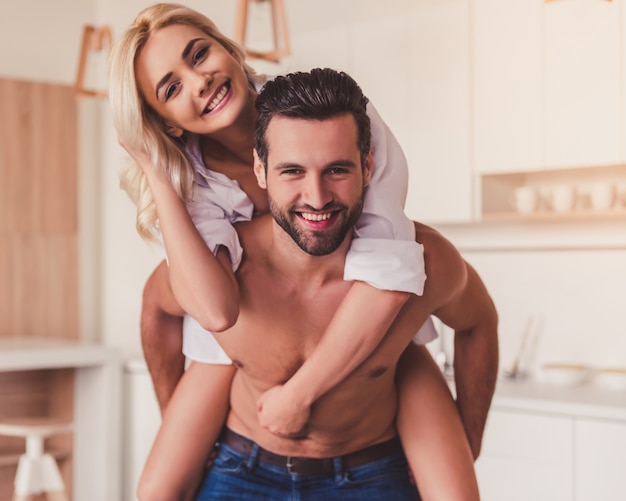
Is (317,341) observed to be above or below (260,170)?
below

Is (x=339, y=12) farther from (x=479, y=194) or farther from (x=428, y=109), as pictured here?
(x=479, y=194)

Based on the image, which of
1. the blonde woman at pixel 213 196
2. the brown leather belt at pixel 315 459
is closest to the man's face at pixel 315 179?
the blonde woman at pixel 213 196

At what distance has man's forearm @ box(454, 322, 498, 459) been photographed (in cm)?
213

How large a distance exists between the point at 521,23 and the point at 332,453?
2465 millimetres

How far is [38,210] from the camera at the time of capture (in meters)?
5.62

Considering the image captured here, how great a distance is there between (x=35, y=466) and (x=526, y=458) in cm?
231

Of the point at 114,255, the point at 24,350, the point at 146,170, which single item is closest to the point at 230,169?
the point at 146,170

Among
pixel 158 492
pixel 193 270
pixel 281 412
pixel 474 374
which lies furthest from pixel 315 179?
pixel 158 492

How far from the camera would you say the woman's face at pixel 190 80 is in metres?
1.74

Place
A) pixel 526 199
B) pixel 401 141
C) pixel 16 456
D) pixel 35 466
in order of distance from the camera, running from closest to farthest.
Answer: pixel 526 199 → pixel 401 141 → pixel 35 466 → pixel 16 456

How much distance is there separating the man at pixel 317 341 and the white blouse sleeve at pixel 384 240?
0.05 metres

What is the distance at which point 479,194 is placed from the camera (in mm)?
4129

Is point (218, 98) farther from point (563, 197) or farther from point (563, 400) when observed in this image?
point (563, 197)

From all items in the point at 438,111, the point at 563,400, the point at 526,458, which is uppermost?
the point at 438,111
